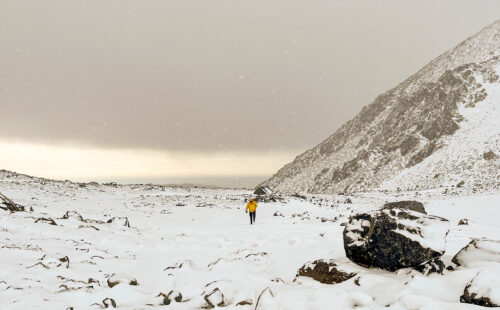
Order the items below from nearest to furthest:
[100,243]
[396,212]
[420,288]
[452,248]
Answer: [420,288] < [396,212] < [452,248] < [100,243]

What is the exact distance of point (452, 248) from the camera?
26.1 ft

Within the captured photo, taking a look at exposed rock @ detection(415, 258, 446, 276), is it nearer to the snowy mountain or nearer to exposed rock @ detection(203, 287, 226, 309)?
exposed rock @ detection(203, 287, 226, 309)

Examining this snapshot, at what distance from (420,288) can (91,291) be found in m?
5.62

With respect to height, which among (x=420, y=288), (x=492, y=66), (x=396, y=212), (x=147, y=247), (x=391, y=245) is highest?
(x=492, y=66)

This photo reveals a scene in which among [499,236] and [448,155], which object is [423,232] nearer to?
[499,236]

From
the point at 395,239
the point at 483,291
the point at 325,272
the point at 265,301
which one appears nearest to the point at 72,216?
the point at 325,272

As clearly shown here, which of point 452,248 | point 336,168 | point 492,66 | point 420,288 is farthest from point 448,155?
point 420,288

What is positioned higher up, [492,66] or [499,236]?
[492,66]

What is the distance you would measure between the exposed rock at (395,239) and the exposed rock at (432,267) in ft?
0.25

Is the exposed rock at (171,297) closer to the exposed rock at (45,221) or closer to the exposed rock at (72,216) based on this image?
the exposed rock at (45,221)

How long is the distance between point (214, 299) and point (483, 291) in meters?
3.92

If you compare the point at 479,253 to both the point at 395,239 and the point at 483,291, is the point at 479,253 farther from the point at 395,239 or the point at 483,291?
the point at 483,291

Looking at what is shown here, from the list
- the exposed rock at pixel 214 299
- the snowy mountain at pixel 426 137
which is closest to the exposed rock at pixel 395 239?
the exposed rock at pixel 214 299

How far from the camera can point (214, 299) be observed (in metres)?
5.37
